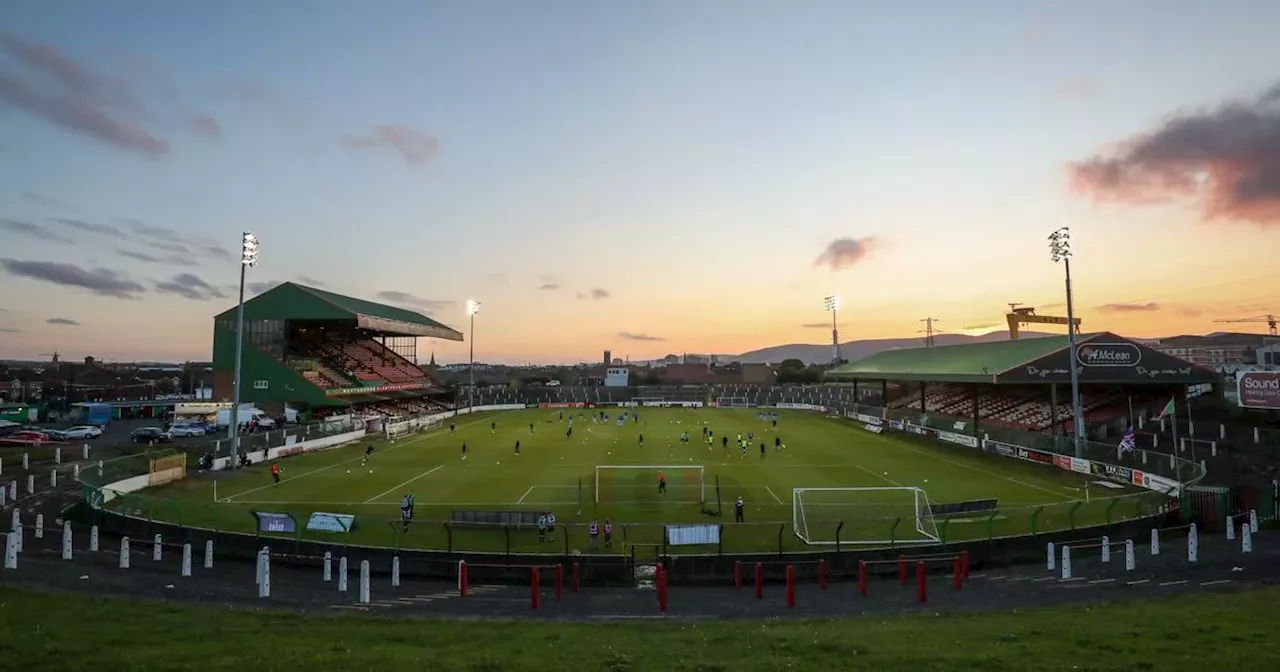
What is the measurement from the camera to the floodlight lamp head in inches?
1677

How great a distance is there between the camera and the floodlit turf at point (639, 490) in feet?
77.4

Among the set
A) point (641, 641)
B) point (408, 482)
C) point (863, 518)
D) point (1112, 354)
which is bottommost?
point (408, 482)

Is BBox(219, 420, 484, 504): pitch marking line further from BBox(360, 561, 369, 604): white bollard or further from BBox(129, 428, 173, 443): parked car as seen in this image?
BBox(129, 428, 173, 443): parked car

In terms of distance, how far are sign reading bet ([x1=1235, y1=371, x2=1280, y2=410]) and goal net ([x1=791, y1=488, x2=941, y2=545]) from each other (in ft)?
126

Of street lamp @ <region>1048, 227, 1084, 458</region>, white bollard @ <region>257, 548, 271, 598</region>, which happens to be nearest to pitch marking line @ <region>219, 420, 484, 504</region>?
white bollard @ <region>257, 548, 271, 598</region>

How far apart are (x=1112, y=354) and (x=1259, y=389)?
36.7 feet

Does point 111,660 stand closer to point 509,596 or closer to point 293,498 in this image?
point 509,596

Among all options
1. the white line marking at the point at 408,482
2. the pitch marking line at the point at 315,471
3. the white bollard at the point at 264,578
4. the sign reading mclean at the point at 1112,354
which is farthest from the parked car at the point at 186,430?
the sign reading mclean at the point at 1112,354

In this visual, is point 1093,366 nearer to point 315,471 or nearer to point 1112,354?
point 1112,354

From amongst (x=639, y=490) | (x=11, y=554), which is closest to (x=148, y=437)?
(x=11, y=554)

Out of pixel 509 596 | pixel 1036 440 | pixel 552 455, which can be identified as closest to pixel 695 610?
pixel 509 596

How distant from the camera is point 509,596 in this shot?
18766 mm

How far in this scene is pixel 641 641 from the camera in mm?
12859

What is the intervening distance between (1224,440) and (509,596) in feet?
177
